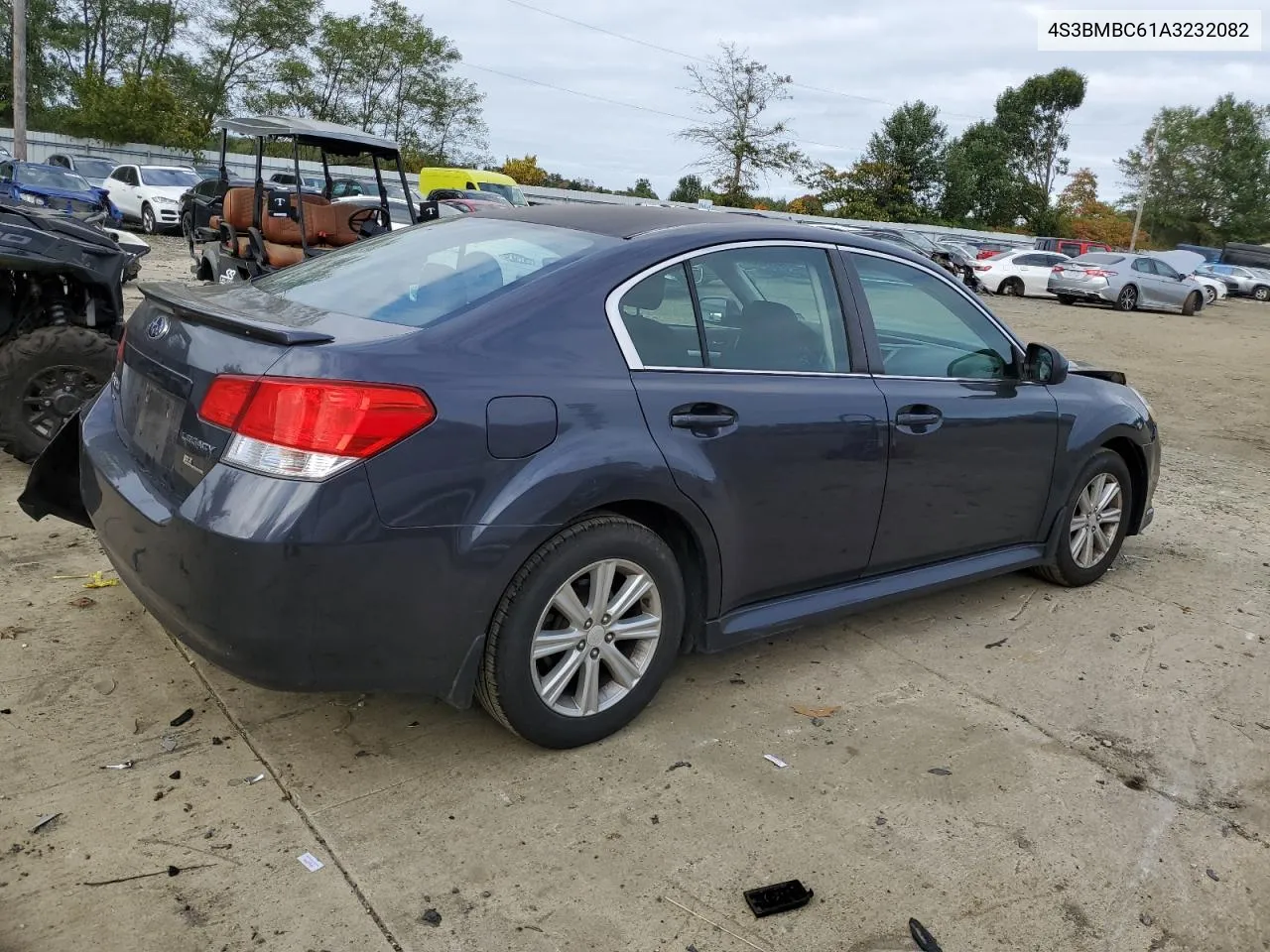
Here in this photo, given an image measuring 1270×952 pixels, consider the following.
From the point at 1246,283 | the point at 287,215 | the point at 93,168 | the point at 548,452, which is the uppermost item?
the point at 93,168

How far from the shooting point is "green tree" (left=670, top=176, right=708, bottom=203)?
160 feet

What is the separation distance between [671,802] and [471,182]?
29.2 m

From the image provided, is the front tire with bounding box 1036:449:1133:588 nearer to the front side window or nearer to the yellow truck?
the front side window

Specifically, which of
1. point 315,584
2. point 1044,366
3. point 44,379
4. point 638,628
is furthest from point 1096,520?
point 44,379

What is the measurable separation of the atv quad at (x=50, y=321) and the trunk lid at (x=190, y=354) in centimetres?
226

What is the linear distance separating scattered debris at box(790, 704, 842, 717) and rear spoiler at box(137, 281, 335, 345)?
1.99 metres

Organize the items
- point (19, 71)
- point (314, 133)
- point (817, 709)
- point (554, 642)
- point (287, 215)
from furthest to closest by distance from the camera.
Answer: point (19, 71)
point (287, 215)
point (314, 133)
point (817, 709)
point (554, 642)

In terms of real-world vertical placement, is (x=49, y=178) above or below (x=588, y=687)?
above

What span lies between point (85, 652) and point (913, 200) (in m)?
51.7

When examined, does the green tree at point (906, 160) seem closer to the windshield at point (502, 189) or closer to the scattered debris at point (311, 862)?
the windshield at point (502, 189)

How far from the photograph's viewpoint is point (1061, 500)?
4.62 metres

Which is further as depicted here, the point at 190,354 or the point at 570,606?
the point at 570,606

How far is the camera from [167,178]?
2634 cm

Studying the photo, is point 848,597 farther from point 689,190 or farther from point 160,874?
point 689,190
